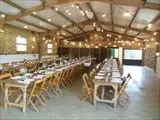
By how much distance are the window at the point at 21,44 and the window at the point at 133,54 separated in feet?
39.4

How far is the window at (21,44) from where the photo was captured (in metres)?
13.3

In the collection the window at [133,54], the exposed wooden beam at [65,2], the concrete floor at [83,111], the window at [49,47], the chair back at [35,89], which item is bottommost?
the concrete floor at [83,111]

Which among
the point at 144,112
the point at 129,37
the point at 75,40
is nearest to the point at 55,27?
the point at 75,40

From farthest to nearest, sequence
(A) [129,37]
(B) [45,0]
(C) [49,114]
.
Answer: (A) [129,37]
(B) [45,0]
(C) [49,114]

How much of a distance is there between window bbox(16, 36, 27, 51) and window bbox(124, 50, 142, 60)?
39.4 feet

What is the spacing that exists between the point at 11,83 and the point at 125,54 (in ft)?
60.5

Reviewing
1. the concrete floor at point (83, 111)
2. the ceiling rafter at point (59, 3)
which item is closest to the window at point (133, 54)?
the ceiling rafter at point (59, 3)

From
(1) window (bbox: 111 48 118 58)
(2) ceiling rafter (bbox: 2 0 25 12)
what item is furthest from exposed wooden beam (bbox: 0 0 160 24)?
(1) window (bbox: 111 48 118 58)

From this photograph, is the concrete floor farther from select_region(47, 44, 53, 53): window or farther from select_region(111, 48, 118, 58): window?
select_region(111, 48, 118, 58): window

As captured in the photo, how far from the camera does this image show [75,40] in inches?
869

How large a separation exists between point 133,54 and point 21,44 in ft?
42.6

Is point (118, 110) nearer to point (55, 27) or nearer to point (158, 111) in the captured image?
point (158, 111)

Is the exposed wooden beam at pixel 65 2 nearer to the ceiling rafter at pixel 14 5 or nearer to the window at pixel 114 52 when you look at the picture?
the ceiling rafter at pixel 14 5

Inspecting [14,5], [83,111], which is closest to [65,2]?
[14,5]
